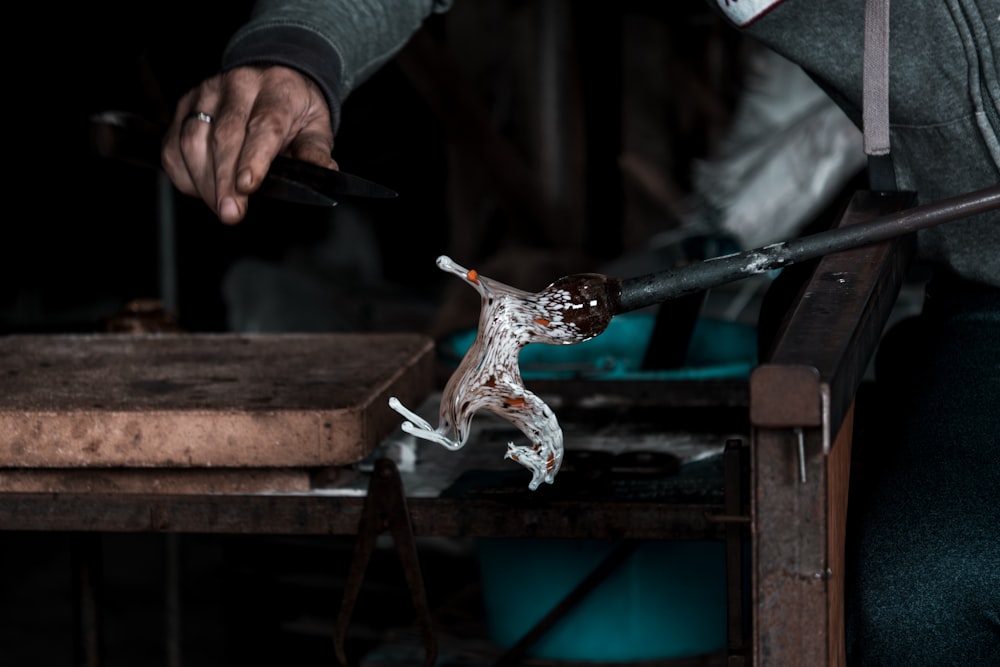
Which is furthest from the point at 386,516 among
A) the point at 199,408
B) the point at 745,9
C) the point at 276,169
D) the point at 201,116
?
the point at 745,9

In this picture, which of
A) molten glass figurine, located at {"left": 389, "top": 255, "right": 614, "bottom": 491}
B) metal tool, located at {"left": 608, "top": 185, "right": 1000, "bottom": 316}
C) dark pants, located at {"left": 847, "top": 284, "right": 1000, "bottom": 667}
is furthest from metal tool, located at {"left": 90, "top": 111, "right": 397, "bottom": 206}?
dark pants, located at {"left": 847, "top": 284, "right": 1000, "bottom": 667}

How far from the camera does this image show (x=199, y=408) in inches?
56.9

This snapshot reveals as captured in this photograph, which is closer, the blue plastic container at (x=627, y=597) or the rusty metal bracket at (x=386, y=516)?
the rusty metal bracket at (x=386, y=516)

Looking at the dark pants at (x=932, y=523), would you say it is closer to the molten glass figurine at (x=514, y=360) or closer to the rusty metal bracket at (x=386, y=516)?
the molten glass figurine at (x=514, y=360)

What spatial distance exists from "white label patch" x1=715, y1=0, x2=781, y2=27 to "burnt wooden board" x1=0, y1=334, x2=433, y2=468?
585 mm

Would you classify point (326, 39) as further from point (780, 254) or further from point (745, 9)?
point (780, 254)

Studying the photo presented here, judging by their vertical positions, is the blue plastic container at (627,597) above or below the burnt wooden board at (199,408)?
below

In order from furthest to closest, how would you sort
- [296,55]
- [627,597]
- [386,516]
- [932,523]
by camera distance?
[627,597] < [296,55] < [386,516] < [932,523]

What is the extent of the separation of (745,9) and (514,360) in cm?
51

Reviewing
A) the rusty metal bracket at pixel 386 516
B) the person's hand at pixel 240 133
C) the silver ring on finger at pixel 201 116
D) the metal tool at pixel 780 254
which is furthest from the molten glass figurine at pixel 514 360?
the silver ring on finger at pixel 201 116

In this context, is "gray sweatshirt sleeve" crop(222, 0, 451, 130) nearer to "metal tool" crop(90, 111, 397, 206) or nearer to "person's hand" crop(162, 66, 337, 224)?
"person's hand" crop(162, 66, 337, 224)

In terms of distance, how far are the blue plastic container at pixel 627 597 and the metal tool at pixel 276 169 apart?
59 cm

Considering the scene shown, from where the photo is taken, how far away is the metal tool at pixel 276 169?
53.2 inches

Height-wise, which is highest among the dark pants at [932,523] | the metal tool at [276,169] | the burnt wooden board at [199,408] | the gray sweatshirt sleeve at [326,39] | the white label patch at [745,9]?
the gray sweatshirt sleeve at [326,39]
